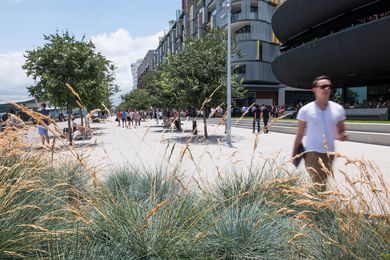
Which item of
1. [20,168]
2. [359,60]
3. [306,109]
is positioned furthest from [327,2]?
[20,168]

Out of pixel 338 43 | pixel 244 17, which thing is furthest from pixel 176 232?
pixel 244 17

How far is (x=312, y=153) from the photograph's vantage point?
14.1 feet

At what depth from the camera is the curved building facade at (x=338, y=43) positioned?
27172 millimetres

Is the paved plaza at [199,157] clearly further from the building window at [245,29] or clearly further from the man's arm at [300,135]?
the building window at [245,29]

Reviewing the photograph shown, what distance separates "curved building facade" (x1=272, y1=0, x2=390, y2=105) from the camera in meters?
27.2

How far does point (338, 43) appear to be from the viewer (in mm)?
29984

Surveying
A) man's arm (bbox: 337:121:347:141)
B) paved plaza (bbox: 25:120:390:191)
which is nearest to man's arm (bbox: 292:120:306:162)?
paved plaza (bbox: 25:120:390:191)

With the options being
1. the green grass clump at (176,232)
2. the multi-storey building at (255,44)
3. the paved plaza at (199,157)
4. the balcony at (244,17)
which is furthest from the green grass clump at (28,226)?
the balcony at (244,17)

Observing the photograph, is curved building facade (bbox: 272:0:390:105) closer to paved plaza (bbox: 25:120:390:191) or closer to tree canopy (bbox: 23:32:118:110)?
paved plaza (bbox: 25:120:390:191)

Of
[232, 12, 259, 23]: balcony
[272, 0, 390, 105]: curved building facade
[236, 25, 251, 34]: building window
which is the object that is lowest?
[272, 0, 390, 105]: curved building facade

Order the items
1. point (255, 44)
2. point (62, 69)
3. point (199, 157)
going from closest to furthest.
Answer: point (199, 157) → point (62, 69) → point (255, 44)

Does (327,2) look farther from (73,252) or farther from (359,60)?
(73,252)

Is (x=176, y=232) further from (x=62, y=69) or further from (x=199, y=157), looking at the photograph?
(x=62, y=69)

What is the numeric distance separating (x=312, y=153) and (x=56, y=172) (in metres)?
3.31
